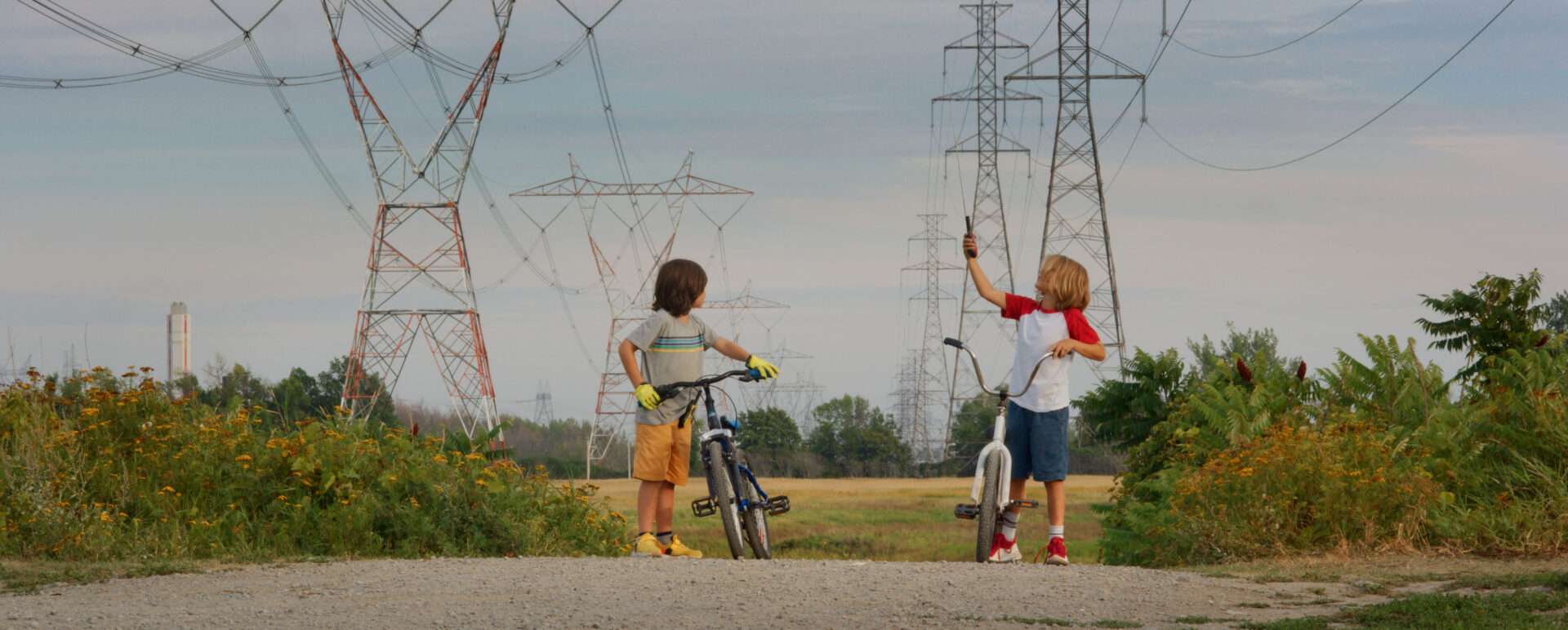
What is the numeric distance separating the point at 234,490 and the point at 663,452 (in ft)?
12.7

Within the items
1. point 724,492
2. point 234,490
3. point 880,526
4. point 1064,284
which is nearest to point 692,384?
point 724,492

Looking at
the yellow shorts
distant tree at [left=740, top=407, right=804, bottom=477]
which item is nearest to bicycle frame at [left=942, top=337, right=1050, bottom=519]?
the yellow shorts

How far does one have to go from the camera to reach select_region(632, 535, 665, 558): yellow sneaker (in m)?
10.3

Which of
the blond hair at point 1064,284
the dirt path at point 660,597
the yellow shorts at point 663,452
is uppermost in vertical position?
the blond hair at point 1064,284

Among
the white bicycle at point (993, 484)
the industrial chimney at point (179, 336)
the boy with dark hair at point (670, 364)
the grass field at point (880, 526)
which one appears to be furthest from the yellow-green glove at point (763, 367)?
the industrial chimney at point (179, 336)

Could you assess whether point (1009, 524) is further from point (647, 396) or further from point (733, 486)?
point (647, 396)

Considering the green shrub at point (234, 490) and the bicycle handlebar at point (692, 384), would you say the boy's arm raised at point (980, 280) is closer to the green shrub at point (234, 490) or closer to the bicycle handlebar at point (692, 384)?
the bicycle handlebar at point (692, 384)

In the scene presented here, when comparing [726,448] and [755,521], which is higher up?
[726,448]

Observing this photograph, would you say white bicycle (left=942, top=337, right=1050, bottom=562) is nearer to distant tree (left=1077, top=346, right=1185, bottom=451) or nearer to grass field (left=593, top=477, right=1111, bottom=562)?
grass field (left=593, top=477, right=1111, bottom=562)

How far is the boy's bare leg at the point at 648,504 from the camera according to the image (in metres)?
10.3

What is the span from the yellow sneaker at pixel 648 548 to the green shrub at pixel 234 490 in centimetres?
178

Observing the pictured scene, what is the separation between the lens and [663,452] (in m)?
10.1

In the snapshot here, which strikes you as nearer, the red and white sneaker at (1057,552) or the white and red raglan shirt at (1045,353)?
the white and red raglan shirt at (1045,353)

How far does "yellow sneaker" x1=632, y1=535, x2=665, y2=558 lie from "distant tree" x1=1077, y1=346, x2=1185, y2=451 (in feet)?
27.8
